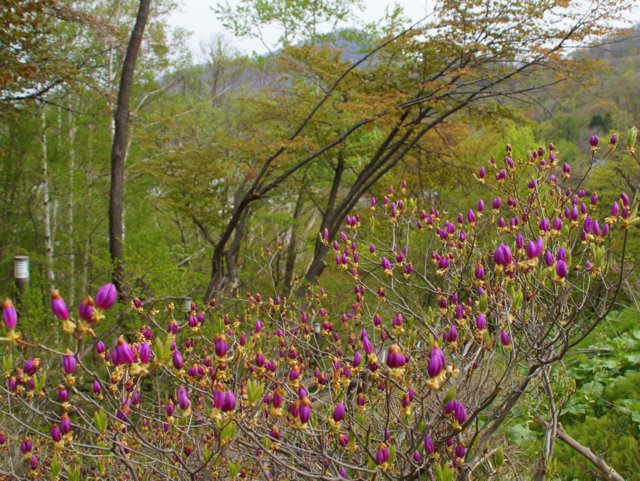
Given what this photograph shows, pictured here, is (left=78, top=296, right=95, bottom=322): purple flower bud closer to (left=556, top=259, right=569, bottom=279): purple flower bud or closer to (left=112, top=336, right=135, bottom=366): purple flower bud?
(left=112, top=336, right=135, bottom=366): purple flower bud

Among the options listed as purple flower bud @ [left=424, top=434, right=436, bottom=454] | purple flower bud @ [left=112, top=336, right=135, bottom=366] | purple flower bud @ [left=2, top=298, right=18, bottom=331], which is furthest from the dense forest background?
purple flower bud @ [left=2, top=298, right=18, bottom=331]

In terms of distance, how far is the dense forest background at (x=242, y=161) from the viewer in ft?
14.8

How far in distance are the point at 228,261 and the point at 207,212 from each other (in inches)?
148

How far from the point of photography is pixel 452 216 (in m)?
9.52

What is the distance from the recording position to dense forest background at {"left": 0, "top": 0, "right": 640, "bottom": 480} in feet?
14.8

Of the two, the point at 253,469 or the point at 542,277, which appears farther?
the point at 253,469

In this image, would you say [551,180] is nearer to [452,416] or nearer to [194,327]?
[452,416]

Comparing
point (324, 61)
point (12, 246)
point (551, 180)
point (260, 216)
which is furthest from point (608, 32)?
point (12, 246)

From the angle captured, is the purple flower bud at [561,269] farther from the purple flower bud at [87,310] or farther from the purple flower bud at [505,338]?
the purple flower bud at [87,310]

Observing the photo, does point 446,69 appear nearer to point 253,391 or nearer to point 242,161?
point 242,161

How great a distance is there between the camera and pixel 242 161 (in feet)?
29.6

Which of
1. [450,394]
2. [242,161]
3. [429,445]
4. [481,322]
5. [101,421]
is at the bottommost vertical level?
[429,445]

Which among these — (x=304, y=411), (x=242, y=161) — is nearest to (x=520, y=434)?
(x=304, y=411)

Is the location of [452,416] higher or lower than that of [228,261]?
higher
